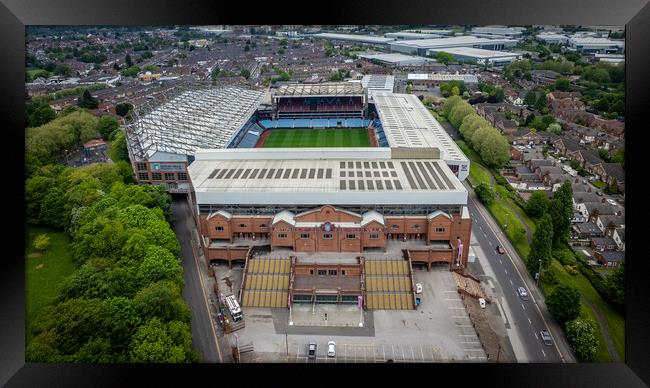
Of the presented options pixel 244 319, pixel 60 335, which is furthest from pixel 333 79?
pixel 60 335

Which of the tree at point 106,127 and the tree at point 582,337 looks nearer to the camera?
the tree at point 582,337

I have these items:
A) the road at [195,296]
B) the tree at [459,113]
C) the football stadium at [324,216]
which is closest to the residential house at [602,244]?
the football stadium at [324,216]

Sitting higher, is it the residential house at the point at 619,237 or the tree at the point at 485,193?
the tree at the point at 485,193

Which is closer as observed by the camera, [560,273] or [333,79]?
[560,273]

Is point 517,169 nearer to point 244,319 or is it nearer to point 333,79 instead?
point 244,319
